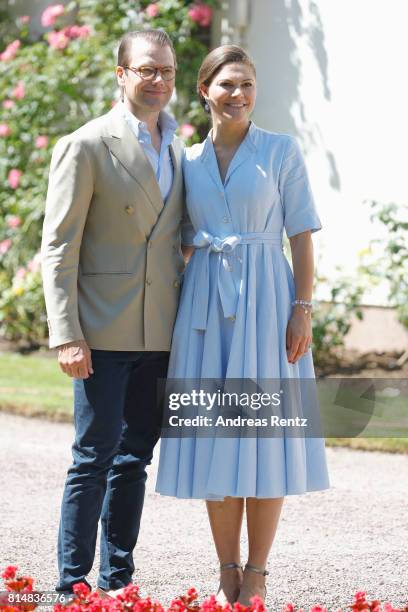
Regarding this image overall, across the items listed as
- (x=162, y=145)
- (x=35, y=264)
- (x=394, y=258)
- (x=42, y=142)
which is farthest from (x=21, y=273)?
(x=162, y=145)

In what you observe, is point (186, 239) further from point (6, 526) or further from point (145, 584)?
point (6, 526)

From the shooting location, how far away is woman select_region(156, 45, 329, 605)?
3.20m

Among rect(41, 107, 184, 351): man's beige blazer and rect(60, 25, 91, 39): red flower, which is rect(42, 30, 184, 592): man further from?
rect(60, 25, 91, 39): red flower

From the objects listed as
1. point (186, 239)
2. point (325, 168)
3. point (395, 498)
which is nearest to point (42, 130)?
point (325, 168)

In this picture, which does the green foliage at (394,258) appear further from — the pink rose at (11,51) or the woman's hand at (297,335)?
the pink rose at (11,51)

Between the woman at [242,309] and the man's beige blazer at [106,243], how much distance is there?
12cm

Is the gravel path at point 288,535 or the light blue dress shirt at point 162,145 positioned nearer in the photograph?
the light blue dress shirt at point 162,145

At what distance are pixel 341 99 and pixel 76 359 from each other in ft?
16.6

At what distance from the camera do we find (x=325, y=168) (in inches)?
311

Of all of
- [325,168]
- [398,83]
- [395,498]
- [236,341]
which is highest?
[398,83]

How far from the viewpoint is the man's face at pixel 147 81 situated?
10.7ft

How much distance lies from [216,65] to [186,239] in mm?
573

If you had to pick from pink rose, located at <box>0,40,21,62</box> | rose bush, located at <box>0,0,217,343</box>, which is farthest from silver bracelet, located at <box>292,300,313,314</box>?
pink rose, located at <box>0,40,21,62</box>

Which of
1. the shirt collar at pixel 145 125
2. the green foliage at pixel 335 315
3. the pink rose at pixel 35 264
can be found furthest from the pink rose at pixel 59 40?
the shirt collar at pixel 145 125
